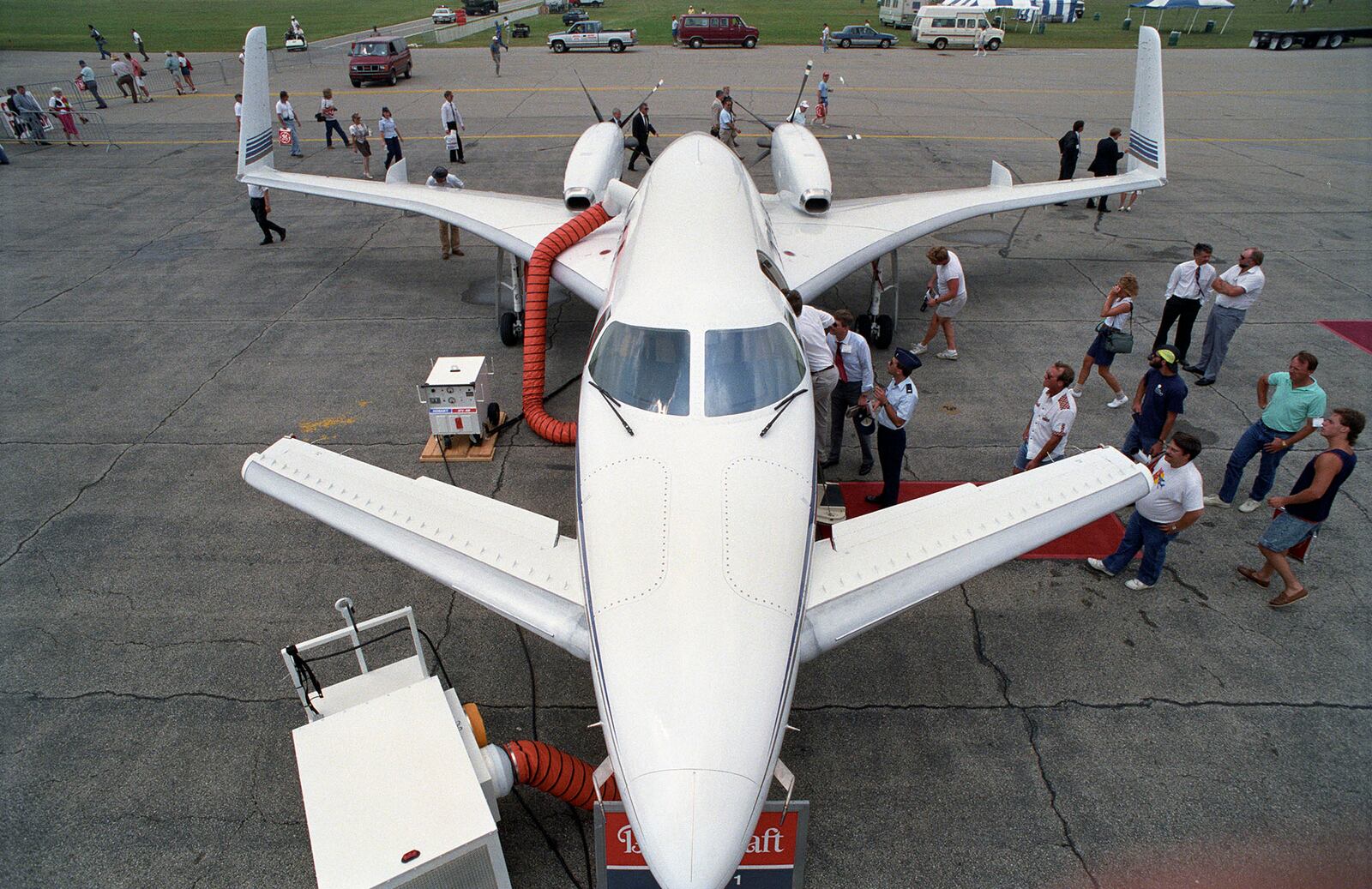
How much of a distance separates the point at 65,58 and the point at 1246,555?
5499 centimetres

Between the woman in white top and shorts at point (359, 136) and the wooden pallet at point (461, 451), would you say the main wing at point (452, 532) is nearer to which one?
the wooden pallet at point (461, 451)

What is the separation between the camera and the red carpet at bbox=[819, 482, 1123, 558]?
7.30 meters

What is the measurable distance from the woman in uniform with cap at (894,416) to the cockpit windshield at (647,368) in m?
2.48

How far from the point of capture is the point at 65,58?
38594 millimetres

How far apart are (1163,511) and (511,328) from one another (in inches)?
351

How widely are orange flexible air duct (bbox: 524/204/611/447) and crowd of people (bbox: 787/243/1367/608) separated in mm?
3276

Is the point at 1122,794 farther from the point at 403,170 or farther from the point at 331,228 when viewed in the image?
the point at 331,228

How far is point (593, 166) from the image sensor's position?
1163cm

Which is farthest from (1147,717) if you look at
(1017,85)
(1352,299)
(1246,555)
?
(1017,85)

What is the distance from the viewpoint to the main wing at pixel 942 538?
14.2 feet

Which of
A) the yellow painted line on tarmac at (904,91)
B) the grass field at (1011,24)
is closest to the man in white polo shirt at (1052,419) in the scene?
the yellow painted line on tarmac at (904,91)

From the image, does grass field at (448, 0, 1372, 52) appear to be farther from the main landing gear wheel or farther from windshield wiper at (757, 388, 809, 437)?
windshield wiper at (757, 388, 809, 437)

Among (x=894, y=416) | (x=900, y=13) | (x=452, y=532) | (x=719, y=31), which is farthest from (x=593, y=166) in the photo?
(x=900, y=13)

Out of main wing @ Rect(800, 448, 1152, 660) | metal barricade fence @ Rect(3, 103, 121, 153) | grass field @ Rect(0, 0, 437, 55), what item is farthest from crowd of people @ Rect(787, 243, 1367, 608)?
grass field @ Rect(0, 0, 437, 55)
